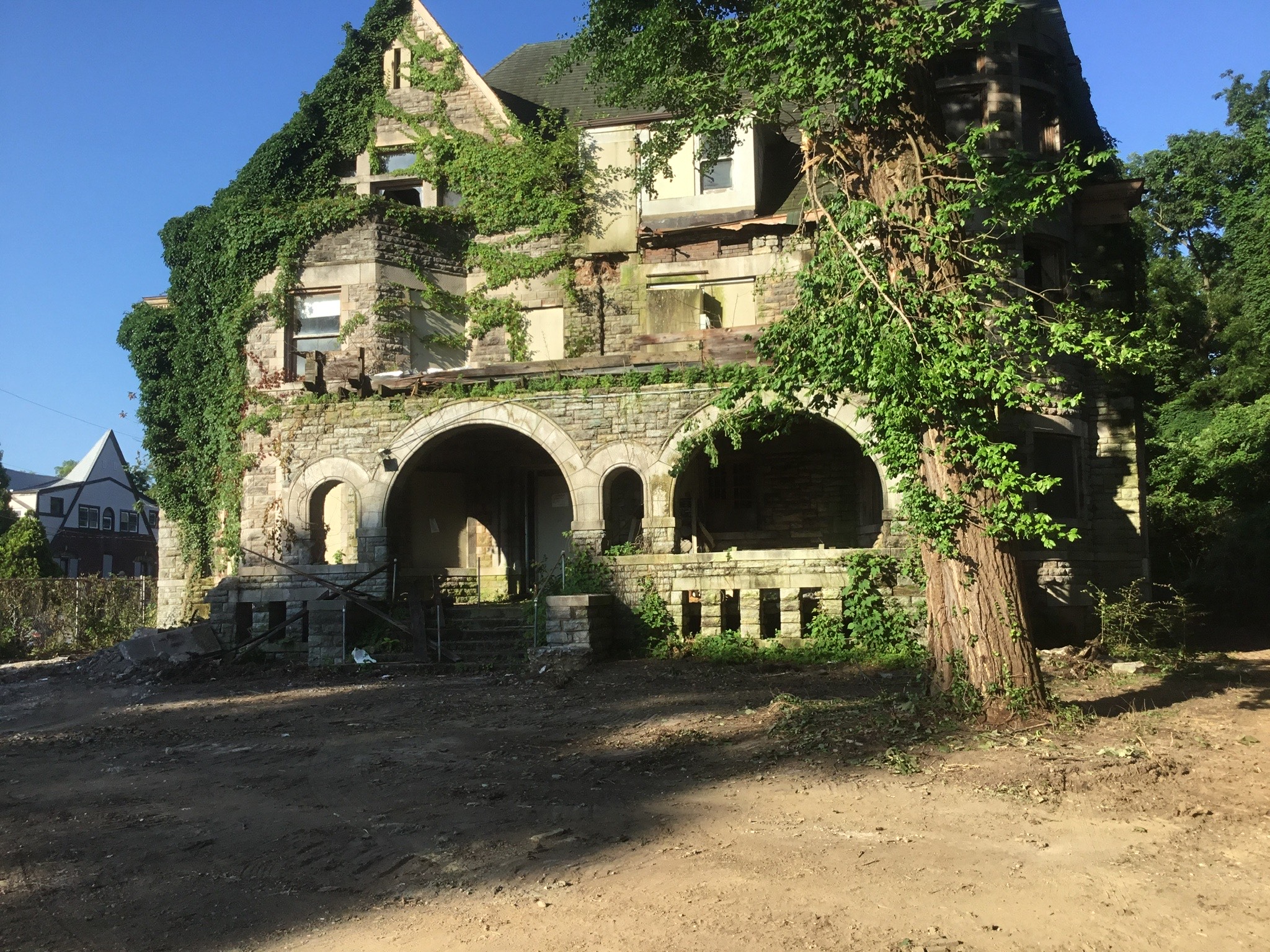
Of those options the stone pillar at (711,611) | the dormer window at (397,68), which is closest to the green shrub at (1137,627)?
the stone pillar at (711,611)

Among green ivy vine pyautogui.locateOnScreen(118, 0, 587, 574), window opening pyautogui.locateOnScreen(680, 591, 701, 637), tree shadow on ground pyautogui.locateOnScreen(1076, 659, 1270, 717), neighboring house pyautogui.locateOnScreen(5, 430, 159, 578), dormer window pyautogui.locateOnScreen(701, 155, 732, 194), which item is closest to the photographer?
tree shadow on ground pyautogui.locateOnScreen(1076, 659, 1270, 717)

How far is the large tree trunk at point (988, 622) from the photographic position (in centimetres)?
787

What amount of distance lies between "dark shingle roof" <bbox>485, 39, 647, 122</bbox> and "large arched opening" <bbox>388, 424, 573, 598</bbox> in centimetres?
728

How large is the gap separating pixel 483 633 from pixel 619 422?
3.88m

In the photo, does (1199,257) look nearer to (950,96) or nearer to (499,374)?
(950,96)

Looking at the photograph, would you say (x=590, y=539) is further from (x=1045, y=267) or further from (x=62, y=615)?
(x=62, y=615)

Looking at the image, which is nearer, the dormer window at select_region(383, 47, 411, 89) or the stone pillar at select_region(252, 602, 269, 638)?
the stone pillar at select_region(252, 602, 269, 638)

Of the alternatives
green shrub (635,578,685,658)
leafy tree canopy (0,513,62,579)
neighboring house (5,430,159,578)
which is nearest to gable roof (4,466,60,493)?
neighboring house (5,430,159,578)

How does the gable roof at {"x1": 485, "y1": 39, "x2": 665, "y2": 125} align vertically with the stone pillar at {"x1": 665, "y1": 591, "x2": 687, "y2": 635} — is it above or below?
above

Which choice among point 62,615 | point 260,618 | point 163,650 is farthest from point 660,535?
point 62,615

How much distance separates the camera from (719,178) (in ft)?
66.3

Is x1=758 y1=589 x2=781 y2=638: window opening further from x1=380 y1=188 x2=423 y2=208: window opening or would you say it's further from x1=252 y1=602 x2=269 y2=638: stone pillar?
x1=380 y1=188 x2=423 y2=208: window opening

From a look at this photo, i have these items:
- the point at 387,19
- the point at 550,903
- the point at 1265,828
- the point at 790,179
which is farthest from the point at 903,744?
the point at 387,19

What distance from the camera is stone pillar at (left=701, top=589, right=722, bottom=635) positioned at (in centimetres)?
1434
